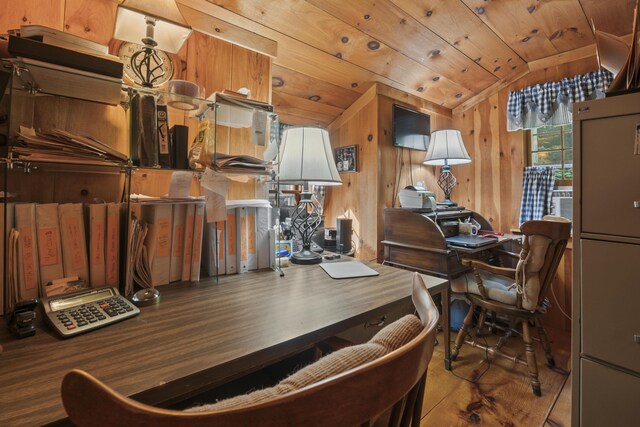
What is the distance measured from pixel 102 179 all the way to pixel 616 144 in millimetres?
1952

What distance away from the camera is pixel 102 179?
1179 millimetres

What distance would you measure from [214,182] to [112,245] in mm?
407

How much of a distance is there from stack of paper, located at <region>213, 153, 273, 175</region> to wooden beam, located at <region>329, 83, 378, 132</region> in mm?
1497

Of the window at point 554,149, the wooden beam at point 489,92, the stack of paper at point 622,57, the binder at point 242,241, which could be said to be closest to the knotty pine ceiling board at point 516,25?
the wooden beam at point 489,92

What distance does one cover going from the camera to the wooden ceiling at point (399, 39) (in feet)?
5.41

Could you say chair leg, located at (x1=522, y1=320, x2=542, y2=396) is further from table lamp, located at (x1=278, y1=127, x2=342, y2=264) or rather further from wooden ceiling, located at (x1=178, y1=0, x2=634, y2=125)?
wooden ceiling, located at (x1=178, y1=0, x2=634, y2=125)

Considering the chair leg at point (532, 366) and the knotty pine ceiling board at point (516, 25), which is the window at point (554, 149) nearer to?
the knotty pine ceiling board at point (516, 25)

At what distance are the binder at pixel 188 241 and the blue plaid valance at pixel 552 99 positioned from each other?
113 inches

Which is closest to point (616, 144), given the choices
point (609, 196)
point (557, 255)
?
point (609, 196)

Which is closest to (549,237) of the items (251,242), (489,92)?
(251,242)

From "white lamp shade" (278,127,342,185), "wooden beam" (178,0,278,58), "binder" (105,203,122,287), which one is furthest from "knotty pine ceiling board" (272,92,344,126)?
"binder" (105,203,122,287)

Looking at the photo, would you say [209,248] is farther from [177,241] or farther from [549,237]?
[549,237]

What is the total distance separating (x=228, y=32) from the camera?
153 cm

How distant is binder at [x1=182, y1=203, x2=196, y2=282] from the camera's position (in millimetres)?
1151
